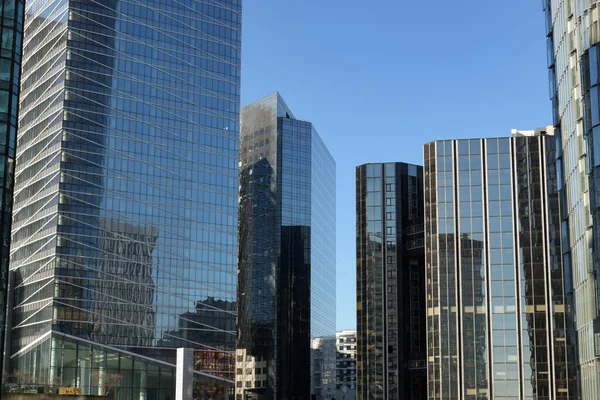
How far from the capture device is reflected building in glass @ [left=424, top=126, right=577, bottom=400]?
133m

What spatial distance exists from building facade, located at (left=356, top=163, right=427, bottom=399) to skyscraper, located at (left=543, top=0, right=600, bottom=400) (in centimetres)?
7118

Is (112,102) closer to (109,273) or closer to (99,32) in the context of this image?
(99,32)

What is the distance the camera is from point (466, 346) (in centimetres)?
13575

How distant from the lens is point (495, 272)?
137000mm

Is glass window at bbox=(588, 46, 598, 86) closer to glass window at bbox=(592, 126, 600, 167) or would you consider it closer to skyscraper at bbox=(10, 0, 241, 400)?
glass window at bbox=(592, 126, 600, 167)

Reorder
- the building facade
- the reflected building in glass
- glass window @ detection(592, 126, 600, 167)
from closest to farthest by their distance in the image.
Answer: glass window @ detection(592, 126, 600, 167) < the reflected building in glass < the building facade

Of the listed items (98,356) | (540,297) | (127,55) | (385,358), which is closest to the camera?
(540,297)

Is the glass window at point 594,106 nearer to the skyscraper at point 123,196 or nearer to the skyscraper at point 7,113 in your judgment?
the skyscraper at point 7,113

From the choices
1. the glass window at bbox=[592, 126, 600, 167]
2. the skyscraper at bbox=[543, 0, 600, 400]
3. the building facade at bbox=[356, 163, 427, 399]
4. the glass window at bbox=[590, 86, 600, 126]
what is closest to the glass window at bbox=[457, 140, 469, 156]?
the building facade at bbox=[356, 163, 427, 399]

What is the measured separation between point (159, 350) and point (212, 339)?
12.8m

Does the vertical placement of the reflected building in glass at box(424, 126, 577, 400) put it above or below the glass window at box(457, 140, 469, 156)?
below

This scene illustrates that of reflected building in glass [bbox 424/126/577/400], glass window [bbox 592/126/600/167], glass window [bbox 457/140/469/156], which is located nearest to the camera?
glass window [bbox 592/126/600/167]

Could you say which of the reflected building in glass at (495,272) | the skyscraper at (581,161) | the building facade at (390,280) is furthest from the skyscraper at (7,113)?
the building facade at (390,280)

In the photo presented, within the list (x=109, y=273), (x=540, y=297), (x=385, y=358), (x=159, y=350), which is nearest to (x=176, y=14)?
(x=109, y=273)
